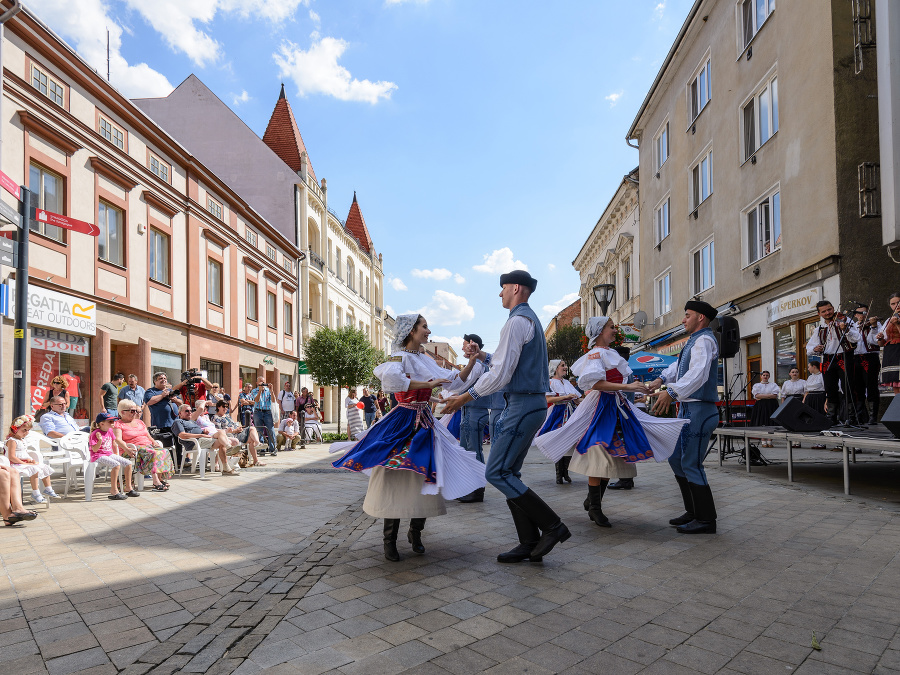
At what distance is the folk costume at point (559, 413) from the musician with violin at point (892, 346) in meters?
4.52

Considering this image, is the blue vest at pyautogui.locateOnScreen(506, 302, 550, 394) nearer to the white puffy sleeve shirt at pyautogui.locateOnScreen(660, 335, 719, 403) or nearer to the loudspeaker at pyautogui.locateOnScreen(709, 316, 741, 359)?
the white puffy sleeve shirt at pyautogui.locateOnScreen(660, 335, 719, 403)

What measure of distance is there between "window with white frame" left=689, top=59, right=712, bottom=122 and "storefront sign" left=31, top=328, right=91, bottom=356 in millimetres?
20054

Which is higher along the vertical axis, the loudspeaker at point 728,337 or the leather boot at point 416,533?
the loudspeaker at point 728,337

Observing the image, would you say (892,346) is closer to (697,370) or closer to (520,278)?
(697,370)

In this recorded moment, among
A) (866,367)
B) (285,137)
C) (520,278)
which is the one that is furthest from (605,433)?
(285,137)

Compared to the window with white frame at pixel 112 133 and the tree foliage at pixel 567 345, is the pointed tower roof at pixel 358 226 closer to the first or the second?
the tree foliage at pixel 567 345

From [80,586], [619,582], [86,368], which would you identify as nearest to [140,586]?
[80,586]

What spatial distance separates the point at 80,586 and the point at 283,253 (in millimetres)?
29481

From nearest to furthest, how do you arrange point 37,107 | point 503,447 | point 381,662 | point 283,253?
point 381,662 < point 503,447 < point 37,107 < point 283,253

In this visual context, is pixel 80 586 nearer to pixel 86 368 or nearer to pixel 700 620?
pixel 700 620

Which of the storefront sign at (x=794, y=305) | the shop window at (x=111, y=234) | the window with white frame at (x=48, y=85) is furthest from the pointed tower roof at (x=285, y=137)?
the storefront sign at (x=794, y=305)

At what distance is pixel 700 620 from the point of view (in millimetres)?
3447

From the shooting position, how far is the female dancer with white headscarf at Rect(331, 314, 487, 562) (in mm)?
4723

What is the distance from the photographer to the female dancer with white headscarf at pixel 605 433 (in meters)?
5.91
